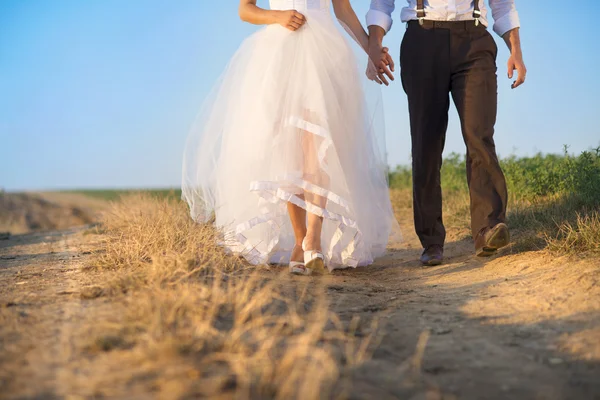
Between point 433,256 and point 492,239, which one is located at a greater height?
point 492,239

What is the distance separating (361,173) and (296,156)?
0.60 metres

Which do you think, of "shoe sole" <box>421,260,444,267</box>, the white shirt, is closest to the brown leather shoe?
"shoe sole" <box>421,260,444,267</box>

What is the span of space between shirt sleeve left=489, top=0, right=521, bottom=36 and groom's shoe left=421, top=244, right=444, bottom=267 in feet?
5.52

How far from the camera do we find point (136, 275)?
2910 mm

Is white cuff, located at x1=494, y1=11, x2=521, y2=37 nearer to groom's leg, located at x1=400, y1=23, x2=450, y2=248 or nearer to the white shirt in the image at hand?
the white shirt

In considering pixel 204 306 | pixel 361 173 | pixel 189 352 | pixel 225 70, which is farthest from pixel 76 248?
pixel 189 352

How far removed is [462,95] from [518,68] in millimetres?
494

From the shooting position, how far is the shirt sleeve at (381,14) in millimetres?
4508

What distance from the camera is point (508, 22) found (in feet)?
14.5

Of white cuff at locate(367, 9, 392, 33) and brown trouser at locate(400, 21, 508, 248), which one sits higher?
white cuff at locate(367, 9, 392, 33)

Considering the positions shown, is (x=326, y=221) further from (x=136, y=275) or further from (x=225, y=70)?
(x=136, y=275)

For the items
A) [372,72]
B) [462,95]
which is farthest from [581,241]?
[372,72]

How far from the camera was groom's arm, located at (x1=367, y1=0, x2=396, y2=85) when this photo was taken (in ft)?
14.4

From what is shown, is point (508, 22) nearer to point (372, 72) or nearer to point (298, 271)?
point (372, 72)
